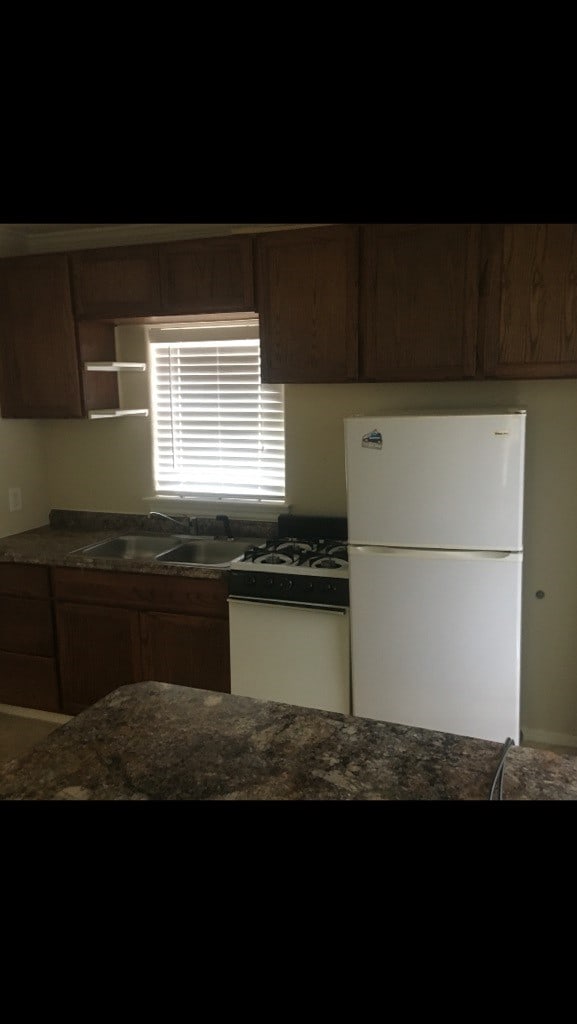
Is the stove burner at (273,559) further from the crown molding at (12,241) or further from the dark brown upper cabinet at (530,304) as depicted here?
the crown molding at (12,241)

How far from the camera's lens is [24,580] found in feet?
11.1

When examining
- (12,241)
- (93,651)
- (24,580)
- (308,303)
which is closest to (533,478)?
(308,303)

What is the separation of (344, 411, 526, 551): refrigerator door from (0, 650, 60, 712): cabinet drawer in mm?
1756

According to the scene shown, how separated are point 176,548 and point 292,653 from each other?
89 centimetres

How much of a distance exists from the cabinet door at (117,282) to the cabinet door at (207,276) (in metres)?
0.07

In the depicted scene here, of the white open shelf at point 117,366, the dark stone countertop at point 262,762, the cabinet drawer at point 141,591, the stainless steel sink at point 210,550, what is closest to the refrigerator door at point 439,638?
the cabinet drawer at point 141,591

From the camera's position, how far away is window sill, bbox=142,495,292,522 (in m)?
3.56

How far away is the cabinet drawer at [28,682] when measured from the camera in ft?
11.3

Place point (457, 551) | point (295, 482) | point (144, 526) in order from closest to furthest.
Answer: point (457, 551)
point (295, 482)
point (144, 526)

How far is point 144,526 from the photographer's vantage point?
3811 mm

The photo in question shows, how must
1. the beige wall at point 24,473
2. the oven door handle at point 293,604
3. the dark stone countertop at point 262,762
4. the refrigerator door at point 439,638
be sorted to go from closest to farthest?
the dark stone countertop at point 262,762 → the refrigerator door at point 439,638 → the oven door handle at point 293,604 → the beige wall at point 24,473
